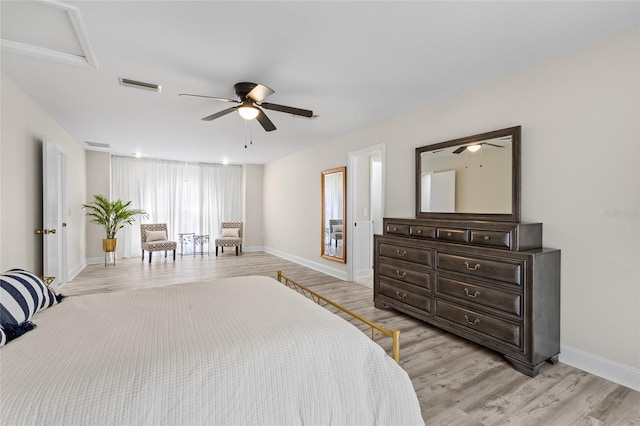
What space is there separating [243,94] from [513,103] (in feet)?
8.68

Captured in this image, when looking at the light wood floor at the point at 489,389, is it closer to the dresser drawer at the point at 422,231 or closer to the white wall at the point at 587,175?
the white wall at the point at 587,175

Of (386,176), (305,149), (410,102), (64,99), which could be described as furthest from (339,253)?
(64,99)

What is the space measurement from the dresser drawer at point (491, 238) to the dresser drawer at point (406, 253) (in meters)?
0.51

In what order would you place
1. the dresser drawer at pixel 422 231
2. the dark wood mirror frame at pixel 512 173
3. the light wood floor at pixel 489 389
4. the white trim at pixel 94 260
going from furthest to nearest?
the white trim at pixel 94 260 → the dresser drawer at pixel 422 231 → the dark wood mirror frame at pixel 512 173 → the light wood floor at pixel 489 389

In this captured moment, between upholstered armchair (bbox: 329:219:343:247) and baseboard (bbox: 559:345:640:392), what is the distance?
3549mm

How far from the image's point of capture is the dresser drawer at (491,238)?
2.50 m

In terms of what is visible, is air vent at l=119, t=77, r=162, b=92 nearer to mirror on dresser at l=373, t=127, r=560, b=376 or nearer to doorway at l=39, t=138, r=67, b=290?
doorway at l=39, t=138, r=67, b=290

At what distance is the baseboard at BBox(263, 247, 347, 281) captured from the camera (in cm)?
546

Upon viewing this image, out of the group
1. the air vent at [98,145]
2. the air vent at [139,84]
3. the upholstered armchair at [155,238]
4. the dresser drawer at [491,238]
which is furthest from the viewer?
the upholstered armchair at [155,238]

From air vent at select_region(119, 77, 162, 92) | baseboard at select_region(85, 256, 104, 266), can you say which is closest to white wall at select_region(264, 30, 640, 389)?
air vent at select_region(119, 77, 162, 92)

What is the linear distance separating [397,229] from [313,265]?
304cm

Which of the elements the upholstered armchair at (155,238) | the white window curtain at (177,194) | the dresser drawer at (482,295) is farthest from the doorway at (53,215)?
the dresser drawer at (482,295)

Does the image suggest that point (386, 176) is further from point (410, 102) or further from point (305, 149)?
point (305, 149)

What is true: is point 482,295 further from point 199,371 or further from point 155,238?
point 155,238
